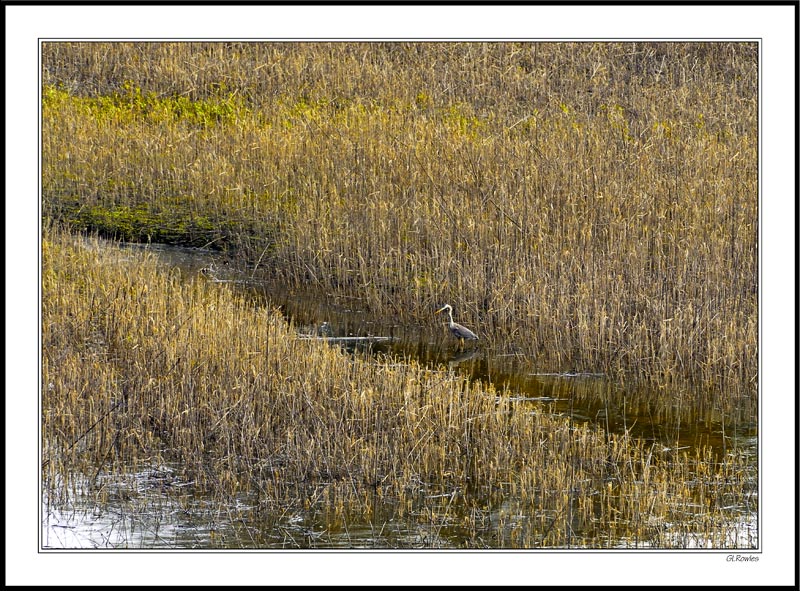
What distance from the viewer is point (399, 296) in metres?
8.99

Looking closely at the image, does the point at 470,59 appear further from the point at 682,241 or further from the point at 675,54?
the point at 682,241

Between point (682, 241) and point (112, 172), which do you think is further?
point (112, 172)

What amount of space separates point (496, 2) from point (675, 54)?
11007 millimetres

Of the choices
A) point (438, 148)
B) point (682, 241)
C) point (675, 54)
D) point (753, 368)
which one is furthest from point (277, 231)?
point (675, 54)

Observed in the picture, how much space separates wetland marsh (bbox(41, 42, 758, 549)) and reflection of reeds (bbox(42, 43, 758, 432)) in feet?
0.13

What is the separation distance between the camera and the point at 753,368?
702 cm

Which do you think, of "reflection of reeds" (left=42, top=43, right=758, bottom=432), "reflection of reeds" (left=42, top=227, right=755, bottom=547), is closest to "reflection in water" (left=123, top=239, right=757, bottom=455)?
"reflection of reeds" (left=42, top=43, right=758, bottom=432)

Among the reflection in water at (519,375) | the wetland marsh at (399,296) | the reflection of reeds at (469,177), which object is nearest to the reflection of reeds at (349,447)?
the wetland marsh at (399,296)

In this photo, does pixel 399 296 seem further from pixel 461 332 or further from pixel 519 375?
pixel 519 375

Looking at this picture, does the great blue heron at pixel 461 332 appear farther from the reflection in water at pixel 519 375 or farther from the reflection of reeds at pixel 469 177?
the reflection of reeds at pixel 469 177

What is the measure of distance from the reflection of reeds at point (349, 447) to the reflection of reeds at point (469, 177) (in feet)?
5.65

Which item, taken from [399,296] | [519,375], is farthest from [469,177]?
[519,375]

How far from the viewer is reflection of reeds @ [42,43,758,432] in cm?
802

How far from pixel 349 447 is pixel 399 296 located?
3643mm
